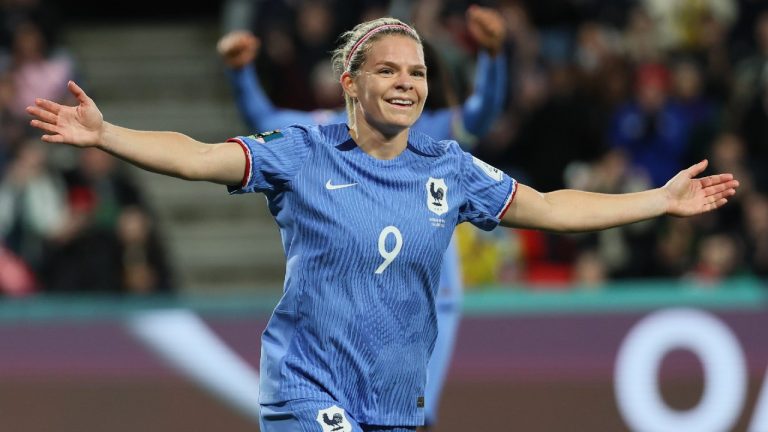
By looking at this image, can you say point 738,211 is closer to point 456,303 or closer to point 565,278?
point 565,278

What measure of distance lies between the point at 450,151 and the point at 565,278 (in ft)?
19.9

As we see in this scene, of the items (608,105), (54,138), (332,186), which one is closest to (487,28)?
(332,186)

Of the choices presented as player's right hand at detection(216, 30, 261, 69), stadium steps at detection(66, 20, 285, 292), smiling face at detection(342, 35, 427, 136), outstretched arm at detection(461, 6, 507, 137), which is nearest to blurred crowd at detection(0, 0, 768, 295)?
stadium steps at detection(66, 20, 285, 292)

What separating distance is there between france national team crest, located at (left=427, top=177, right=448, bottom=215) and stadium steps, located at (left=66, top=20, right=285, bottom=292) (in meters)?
7.66

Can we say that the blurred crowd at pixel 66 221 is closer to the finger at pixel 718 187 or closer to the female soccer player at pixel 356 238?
the female soccer player at pixel 356 238

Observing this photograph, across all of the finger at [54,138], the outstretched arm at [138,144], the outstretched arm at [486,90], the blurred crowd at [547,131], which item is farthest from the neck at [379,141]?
the blurred crowd at [547,131]

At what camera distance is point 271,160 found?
5004 mm

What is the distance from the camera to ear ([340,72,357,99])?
205 inches

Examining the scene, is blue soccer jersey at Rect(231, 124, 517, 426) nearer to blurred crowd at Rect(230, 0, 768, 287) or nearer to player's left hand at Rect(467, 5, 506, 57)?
player's left hand at Rect(467, 5, 506, 57)

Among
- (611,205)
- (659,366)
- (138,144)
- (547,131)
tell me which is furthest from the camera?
(547,131)

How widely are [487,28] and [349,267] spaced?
230 centimetres

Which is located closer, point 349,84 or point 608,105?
point 349,84

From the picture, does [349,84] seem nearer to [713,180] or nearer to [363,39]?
[363,39]

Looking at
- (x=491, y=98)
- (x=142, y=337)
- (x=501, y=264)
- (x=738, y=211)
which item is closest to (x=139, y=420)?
(x=142, y=337)
